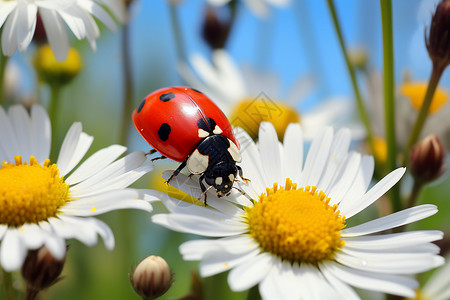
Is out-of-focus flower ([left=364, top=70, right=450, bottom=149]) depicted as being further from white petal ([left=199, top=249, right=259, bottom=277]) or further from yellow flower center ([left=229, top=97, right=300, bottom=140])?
white petal ([left=199, top=249, right=259, bottom=277])

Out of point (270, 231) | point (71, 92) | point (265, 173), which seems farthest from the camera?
point (71, 92)

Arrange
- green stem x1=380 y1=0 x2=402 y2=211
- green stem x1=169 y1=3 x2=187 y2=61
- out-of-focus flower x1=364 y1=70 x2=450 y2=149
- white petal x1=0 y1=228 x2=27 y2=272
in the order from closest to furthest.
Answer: white petal x1=0 y1=228 x2=27 y2=272, green stem x1=380 y1=0 x2=402 y2=211, out-of-focus flower x1=364 y1=70 x2=450 y2=149, green stem x1=169 y1=3 x2=187 y2=61

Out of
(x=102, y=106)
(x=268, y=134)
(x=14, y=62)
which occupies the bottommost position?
(x=102, y=106)

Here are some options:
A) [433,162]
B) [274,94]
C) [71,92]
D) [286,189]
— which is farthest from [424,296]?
[71,92]

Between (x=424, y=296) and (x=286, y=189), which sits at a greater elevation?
(x=286, y=189)

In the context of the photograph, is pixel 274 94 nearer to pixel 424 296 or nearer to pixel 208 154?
pixel 424 296

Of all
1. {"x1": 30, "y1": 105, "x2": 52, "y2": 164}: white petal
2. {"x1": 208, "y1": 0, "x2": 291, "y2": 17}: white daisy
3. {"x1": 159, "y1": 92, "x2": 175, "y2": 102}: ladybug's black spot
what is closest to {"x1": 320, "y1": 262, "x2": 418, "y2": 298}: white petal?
{"x1": 159, "y1": 92, "x2": 175, "y2": 102}: ladybug's black spot
